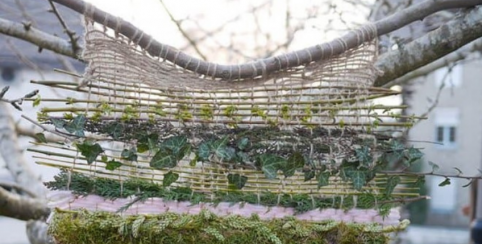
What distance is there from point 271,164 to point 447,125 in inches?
421

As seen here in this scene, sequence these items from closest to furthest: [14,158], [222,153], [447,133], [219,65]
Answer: [222,153] < [219,65] < [14,158] < [447,133]

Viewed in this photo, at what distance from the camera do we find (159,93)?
1.09 m

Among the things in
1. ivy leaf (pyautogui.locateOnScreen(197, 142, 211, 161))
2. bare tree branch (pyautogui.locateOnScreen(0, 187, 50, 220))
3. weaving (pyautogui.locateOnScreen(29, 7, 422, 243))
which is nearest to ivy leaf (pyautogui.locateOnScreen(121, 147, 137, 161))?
weaving (pyautogui.locateOnScreen(29, 7, 422, 243))

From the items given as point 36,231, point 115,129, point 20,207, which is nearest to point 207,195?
point 115,129

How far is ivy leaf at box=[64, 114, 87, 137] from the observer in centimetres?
101

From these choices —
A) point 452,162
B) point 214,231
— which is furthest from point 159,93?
point 452,162

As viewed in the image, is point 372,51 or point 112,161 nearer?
point 112,161

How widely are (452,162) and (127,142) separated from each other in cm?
1052

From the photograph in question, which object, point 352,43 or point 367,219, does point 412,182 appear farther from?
point 352,43

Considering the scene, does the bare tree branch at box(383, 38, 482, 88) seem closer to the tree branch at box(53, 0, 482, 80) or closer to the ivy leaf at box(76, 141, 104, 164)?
the tree branch at box(53, 0, 482, 80)

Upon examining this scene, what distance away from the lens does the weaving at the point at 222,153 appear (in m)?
1.03

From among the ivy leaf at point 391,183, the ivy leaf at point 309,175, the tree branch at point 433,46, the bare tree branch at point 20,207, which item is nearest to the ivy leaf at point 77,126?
the ivy leaf at point 309,175

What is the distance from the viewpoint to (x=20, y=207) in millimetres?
2225

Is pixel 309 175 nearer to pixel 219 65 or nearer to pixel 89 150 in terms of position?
pixel 219 65
